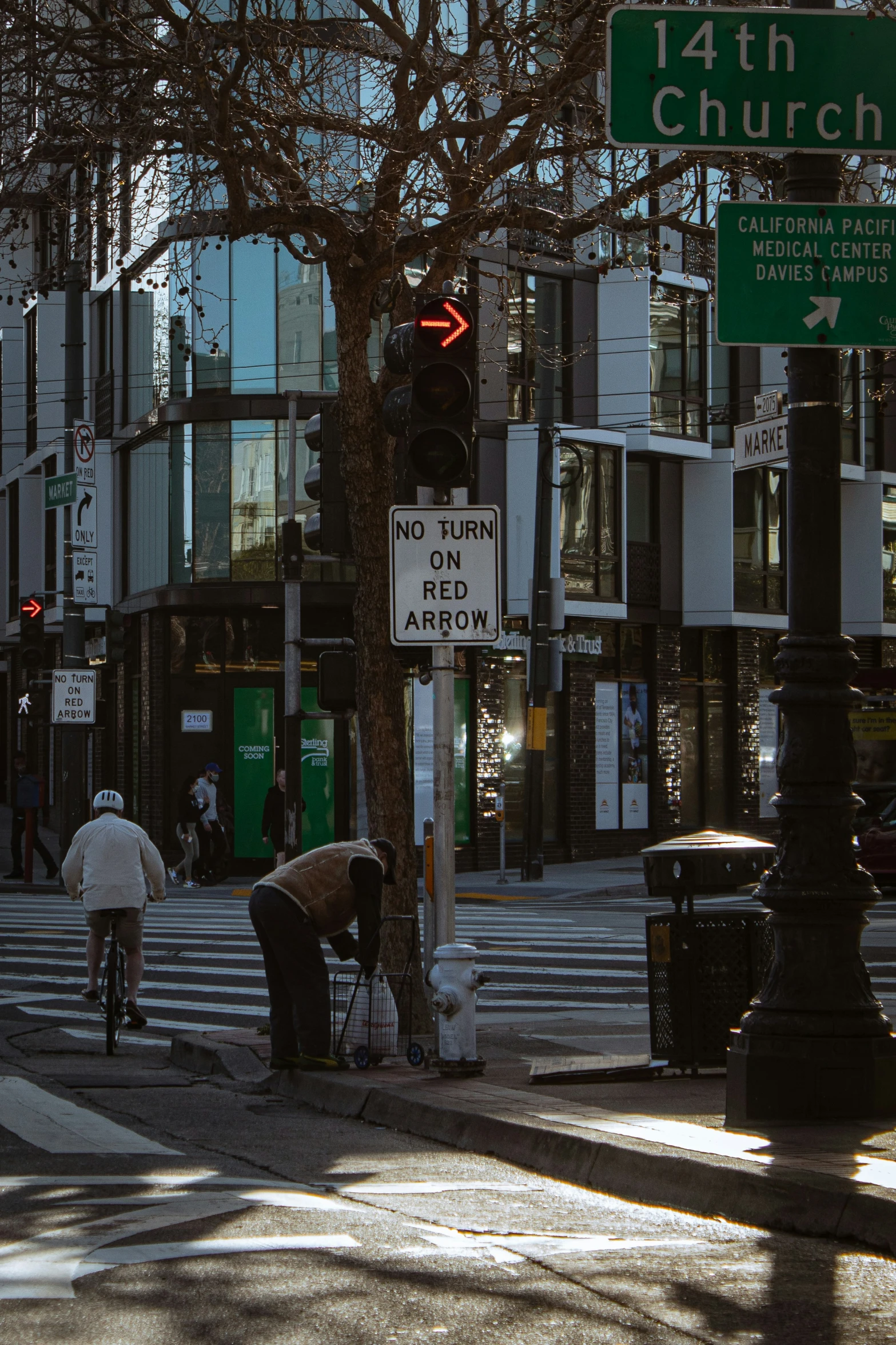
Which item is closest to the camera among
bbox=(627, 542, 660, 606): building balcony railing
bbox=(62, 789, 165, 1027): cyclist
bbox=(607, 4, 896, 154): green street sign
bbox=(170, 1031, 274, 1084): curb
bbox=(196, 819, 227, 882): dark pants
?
bbox=(607, 4, 896, 154): green street sign

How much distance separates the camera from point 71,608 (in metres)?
29.5

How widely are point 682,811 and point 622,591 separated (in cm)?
507

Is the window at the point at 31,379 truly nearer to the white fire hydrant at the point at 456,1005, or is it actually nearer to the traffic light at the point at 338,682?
the traffic light at the point at 338,682

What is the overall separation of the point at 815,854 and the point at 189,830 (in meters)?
23.5

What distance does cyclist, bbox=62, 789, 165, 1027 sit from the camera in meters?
13.4

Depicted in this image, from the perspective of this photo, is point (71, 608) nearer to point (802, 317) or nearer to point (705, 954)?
point (705, 954)

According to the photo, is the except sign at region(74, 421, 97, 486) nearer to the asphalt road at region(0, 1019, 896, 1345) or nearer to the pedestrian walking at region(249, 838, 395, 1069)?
the pedestrian walking at region(249, 838, 395, 1069)

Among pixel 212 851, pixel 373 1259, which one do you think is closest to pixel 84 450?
pixel 212 851

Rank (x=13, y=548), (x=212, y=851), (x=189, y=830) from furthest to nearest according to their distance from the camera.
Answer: (x=13, y=548) < (x=212, y=851) < (x=189, y=830)

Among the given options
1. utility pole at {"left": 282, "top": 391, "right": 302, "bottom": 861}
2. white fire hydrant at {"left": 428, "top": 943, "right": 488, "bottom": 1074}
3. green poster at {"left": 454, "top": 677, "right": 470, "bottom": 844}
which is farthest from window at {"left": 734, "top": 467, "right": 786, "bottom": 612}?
white fire hydrant at {"left": 428, "top": 943, "right": 488, "bottom": 1074}

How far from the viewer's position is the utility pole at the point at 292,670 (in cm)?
2531

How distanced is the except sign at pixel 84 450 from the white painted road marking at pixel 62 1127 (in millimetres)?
19499

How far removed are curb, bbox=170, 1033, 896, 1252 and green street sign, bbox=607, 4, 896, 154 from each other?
393 centimetres

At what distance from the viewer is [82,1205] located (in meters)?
6.60
